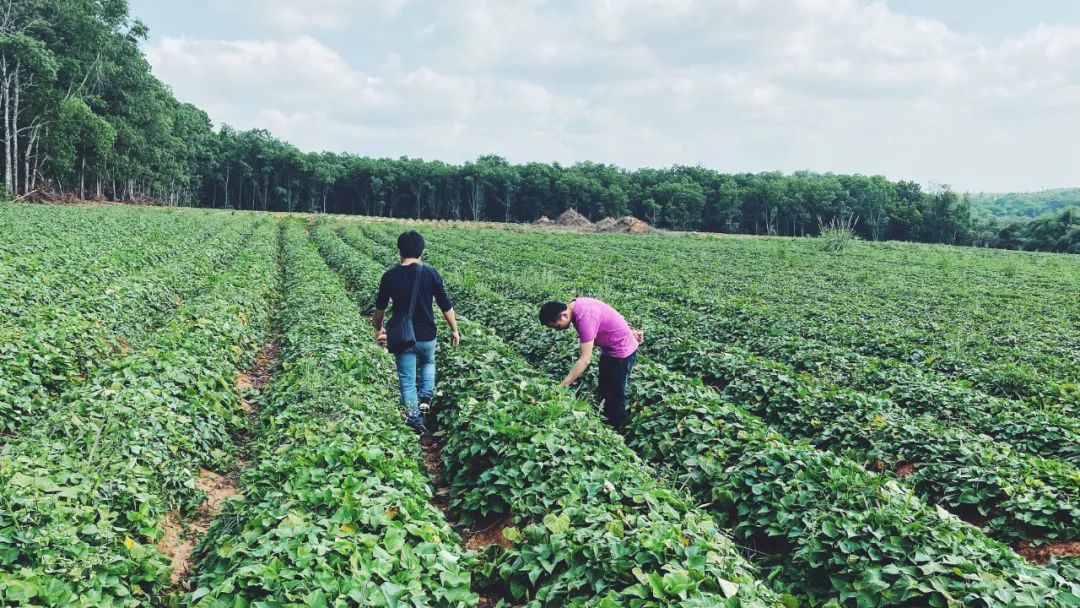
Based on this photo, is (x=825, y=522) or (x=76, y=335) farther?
(x=76, y=335)

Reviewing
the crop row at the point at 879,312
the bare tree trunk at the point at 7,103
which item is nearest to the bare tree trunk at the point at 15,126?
the bare tree trunk at the point at 7,103

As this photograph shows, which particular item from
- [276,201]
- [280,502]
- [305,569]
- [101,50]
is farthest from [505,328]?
[276,201]

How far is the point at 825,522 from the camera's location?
506 cm

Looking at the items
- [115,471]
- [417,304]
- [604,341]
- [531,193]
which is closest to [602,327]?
[604,341]

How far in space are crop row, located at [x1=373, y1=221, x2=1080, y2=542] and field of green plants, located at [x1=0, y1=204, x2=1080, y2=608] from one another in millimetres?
30

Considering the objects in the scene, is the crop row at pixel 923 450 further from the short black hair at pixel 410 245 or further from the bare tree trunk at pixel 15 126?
the bare tree trunk at pixel 15 126

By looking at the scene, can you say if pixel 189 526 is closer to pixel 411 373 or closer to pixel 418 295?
pixel 411 373

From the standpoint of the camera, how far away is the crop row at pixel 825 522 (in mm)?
4273

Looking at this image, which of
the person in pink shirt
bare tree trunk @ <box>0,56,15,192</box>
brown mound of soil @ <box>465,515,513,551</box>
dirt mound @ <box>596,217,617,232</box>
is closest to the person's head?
the person in pink shirt

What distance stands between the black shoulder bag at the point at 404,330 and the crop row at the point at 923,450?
4814 mm

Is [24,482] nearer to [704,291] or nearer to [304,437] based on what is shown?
[304,437]

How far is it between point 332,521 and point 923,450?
6.25 metres

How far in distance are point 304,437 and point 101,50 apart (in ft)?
204

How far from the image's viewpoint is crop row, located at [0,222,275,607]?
13.0ft
